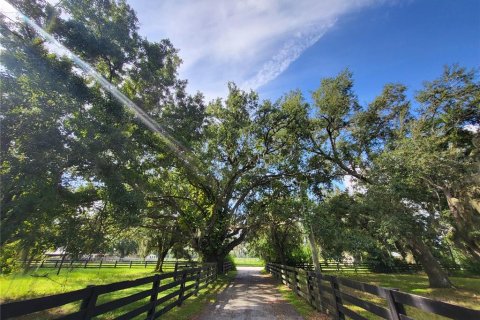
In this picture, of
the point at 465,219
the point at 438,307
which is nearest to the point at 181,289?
the point at 438,307

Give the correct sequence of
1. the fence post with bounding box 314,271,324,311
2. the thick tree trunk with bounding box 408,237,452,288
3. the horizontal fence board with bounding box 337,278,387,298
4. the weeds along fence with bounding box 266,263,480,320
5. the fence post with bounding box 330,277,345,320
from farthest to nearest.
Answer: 1. the thick tree trunk with bounding box 408,237,452,288
2. the fence post with bounding box 314,271,324,311
3. the fence post with bounding box 330,277,345,320
4. the horizontal fence board with bounding box 337,278,387,298
5. the weeds along fence with bounding box 266,263,480,320

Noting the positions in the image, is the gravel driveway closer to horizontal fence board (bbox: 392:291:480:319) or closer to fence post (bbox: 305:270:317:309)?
fence post (bbox: 305:270:317:309)

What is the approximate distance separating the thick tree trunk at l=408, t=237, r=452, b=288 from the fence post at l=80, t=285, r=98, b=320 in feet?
50.6

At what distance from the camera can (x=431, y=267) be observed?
539 inches

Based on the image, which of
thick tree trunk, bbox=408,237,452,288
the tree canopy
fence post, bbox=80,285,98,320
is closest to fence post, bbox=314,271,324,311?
the tree canopy

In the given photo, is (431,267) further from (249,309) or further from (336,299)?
(249,309)

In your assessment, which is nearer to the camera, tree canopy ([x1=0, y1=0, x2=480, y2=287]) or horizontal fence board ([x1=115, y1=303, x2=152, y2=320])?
horizontal fence board ([x1=115, y1=303, x2=152, y2=320])

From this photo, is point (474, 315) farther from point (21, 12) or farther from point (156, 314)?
point (21, 12)

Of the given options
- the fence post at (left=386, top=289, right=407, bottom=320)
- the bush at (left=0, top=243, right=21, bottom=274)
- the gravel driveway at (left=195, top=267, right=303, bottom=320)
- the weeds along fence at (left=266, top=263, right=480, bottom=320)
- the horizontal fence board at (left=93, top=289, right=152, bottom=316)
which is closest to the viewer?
the weeds along fence at (left=266, top=263, right=480, bottom=320)

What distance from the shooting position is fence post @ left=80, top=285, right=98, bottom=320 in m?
3.42

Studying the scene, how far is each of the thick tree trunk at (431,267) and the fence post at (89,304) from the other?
1543 cm

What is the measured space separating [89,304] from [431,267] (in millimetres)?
16937

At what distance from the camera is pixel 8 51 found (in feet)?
18.4

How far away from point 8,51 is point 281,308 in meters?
10.0
